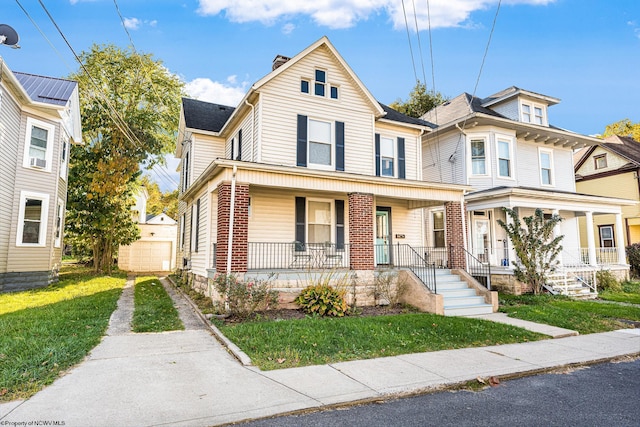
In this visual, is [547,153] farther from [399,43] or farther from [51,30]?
[51,30]

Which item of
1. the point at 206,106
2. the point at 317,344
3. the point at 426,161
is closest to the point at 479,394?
the point at 317,344

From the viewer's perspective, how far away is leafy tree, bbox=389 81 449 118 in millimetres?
29333

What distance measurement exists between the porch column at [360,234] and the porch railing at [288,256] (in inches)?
43.7

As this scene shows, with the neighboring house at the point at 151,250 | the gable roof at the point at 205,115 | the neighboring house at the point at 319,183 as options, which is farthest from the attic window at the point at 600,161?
the neighboring house at the point at 151,250

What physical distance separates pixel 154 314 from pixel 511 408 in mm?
7850

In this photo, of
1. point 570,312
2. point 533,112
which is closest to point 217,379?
point 570,312

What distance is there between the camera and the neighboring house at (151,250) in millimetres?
24328

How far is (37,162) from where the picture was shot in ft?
45.2

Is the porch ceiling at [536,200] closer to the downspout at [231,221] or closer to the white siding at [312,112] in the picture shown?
the white siding at [312,112]

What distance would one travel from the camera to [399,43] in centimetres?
1069

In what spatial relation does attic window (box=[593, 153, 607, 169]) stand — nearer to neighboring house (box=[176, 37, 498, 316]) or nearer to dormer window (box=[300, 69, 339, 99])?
neighboring house (box=[176, 37, 498, 316])

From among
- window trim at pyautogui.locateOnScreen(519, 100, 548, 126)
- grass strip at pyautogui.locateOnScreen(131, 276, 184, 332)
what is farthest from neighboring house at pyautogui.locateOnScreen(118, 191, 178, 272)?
window trim at pyautogui.locateOnScreen(519, 100, 548, 126)

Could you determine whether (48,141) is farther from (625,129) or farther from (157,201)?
(625,129)

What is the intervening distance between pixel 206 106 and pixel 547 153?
16653 millimetres
